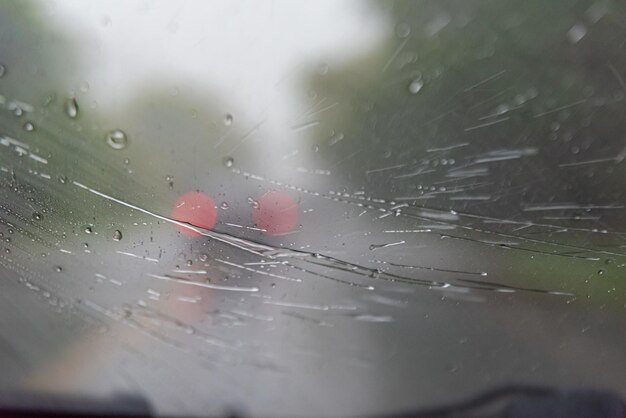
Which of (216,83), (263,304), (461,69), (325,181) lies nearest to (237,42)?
(216,83)

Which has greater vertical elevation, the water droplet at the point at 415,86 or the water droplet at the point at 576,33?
the water droplet at the point at 576,33

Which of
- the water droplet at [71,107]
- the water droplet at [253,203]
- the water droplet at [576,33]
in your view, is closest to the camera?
the water droplet at [576,33]

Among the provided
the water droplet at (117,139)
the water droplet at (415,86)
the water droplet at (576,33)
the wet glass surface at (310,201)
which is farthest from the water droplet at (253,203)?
the water droplet at (576,33)

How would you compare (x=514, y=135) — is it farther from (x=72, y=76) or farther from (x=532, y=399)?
(x=72, y=76)

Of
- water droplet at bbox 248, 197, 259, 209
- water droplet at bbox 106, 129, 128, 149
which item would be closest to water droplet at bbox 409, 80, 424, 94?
water droplet at bbox 248, 197, 259, 209

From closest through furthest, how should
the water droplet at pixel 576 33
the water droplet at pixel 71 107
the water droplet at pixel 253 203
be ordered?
the water droplet at pixel 576 33 < the water droplet at pixel 71 107 < the water droplet at pixel 253 203

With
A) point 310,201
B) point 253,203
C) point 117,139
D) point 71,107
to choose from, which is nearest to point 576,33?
point 310,201

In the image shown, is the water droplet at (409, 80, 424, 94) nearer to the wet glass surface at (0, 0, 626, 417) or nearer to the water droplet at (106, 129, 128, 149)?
the wet glass surface at (0, 0, 626, 417)

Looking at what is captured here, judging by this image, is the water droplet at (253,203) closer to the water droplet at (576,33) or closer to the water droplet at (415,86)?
the water droplet at (415,86)
